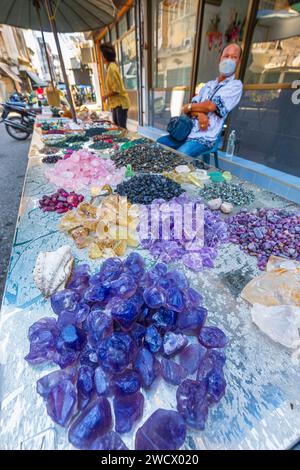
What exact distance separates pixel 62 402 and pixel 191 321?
0.34 m

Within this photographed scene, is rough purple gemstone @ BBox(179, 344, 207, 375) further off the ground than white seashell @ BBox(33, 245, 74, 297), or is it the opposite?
white seashell @ BBox(33, 245, 74, 297)

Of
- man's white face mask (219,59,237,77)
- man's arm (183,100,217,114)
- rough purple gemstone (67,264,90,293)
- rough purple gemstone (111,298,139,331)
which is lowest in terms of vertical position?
rough purple gemstone (67,264,90,293)

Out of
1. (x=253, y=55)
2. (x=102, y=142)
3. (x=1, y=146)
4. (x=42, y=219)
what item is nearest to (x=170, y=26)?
(x=253, y=55)

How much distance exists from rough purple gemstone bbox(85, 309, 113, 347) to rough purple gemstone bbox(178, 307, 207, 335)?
191mm

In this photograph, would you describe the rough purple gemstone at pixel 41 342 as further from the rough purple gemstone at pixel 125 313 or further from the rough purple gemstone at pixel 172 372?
the rough purple gemstone at pixel 172 372

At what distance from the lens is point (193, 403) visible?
45cm

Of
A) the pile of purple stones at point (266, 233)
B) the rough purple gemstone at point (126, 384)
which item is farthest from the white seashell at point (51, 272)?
the pile of purple stones at point (266, 233)

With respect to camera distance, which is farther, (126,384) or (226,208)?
(226,208)

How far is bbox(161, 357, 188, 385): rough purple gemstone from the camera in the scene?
50 cm

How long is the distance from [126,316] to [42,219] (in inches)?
30.8

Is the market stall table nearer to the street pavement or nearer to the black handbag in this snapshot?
the street pavement

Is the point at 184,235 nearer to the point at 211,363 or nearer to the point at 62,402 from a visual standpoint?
the point at 211,363

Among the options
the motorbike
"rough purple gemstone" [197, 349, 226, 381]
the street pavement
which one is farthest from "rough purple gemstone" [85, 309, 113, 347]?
the motorbike

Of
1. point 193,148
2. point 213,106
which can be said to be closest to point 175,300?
point 193,148
